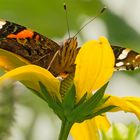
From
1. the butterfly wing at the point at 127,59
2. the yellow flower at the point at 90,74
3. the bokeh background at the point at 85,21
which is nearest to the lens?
the yellow flower at the point at 90,74

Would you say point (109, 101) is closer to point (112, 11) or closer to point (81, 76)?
point (81, 76)

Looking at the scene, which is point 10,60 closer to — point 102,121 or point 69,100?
point 69,100

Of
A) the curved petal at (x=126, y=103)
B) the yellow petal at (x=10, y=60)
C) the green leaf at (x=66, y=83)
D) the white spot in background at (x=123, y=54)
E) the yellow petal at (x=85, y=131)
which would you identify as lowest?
the yellow petal at (x=85, y=131)

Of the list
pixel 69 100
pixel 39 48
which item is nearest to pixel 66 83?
pixel 69 100

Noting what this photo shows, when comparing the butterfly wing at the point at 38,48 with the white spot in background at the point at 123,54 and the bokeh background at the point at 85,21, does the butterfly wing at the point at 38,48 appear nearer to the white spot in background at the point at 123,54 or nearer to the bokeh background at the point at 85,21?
the white spot in background at the point at 123,54

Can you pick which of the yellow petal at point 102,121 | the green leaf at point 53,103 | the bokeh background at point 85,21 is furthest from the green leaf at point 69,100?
the bokeh background at point 85,21

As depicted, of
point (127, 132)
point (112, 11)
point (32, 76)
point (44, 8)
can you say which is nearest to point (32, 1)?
point (44, 8)
